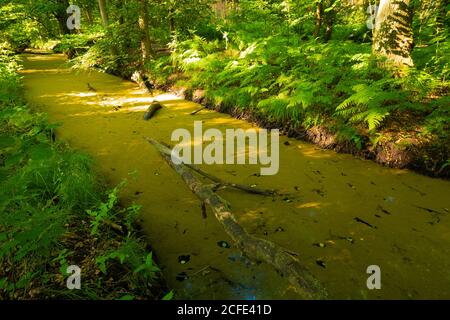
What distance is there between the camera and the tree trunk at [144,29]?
11.0m

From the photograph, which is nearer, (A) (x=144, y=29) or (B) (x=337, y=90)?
(B) (x=337, y=90)

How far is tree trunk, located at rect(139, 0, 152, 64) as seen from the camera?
1096 cm

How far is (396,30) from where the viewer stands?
5.86 metres

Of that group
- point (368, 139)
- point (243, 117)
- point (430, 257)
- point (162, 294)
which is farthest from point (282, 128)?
point (162, 294)

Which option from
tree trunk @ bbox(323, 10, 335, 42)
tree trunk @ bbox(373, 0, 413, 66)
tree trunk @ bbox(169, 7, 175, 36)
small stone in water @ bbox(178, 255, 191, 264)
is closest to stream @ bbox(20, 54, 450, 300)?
small stone in water @ bbox(178, 255, 191, 264)

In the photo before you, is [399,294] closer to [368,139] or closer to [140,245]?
[140,245]

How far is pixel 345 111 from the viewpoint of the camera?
5559 millimetres

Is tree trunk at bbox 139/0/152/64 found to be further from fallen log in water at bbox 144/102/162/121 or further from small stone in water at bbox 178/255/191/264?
small stone in water at bbox 178/255/191/264

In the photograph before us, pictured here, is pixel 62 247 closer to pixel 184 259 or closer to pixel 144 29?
pixel 184 259

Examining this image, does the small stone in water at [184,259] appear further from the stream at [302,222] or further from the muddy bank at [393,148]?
the muddy bank at [393,148]

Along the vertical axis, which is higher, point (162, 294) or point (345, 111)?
point (345, 111)

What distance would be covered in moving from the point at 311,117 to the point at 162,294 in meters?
4.56

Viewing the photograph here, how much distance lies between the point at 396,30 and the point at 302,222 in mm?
4258

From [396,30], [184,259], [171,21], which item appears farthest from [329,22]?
[184,259]
